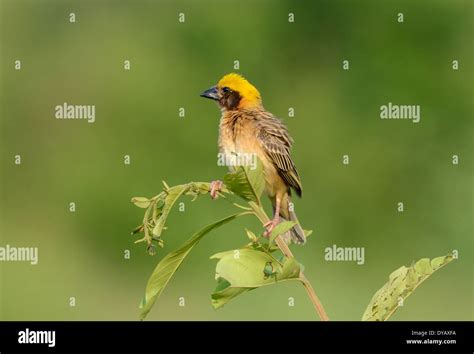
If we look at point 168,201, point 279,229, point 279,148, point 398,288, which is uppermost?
point 279,148

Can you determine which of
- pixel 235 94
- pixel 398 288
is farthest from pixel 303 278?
pixel 235 94

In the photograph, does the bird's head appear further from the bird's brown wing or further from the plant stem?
the plant stem

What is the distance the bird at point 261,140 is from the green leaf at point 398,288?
2.17 metres

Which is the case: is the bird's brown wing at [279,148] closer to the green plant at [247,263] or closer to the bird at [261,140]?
the bird at [261,140]

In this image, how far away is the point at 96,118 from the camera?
9.44 m

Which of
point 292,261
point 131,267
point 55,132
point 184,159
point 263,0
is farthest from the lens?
point 263,0

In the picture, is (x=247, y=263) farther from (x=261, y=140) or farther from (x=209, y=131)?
(x=209, y=131)

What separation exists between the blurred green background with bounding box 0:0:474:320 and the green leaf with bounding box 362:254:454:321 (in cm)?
535

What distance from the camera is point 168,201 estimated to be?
2705 mm

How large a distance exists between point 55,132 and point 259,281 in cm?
753

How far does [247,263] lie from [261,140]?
108 inches

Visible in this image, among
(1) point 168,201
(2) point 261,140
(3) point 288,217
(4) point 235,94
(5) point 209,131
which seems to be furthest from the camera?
(5) point 209,131

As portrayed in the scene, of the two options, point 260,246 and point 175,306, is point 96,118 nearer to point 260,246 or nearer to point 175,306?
point 175,306

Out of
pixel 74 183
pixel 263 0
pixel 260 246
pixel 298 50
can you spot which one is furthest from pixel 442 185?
pixel 260 246
